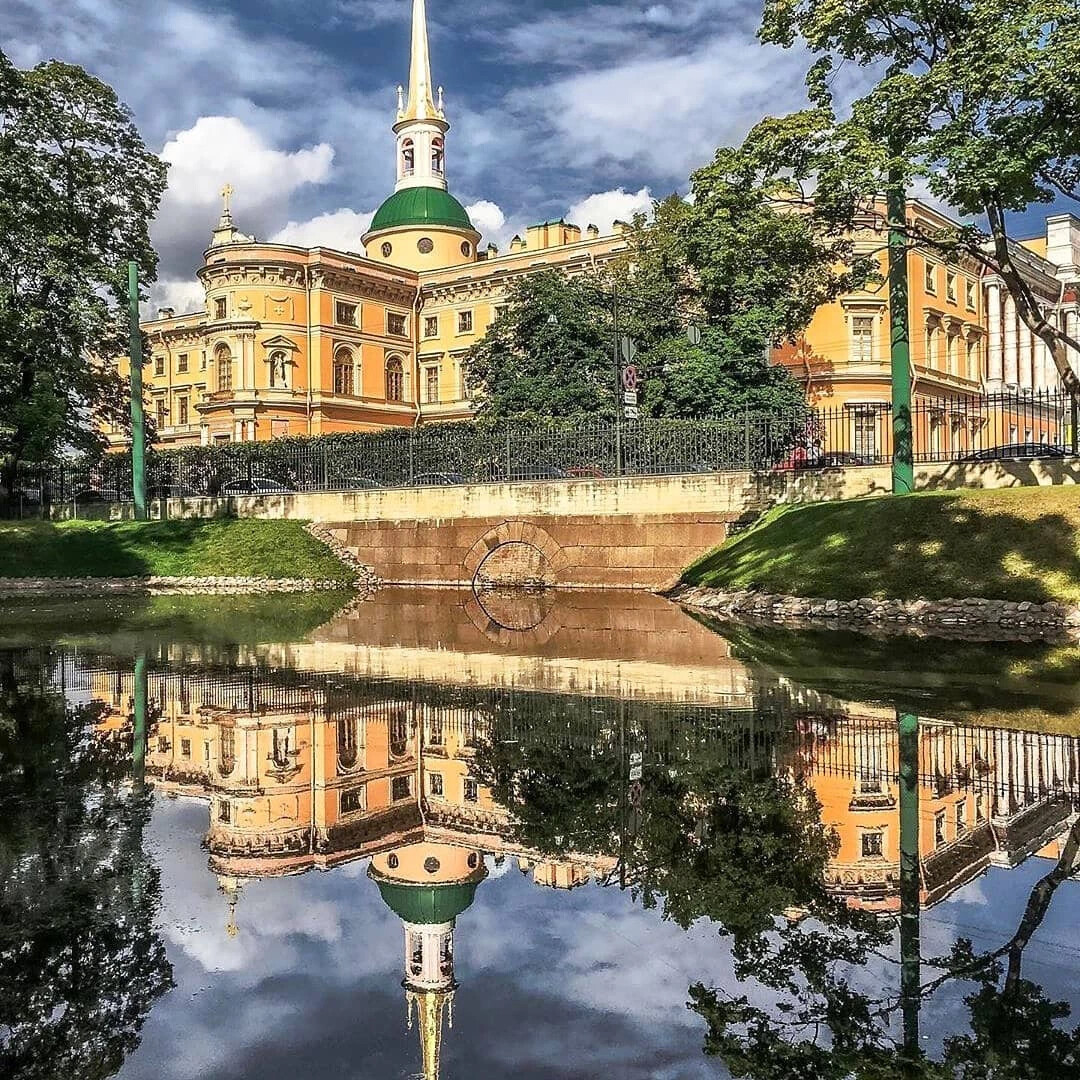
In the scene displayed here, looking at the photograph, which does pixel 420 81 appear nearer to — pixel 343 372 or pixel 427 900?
pixel 343 372

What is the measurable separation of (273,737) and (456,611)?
11.9m

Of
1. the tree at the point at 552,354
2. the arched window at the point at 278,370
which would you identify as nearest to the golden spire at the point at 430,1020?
the tree at the point at 552,354

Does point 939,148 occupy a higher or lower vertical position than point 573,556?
higher

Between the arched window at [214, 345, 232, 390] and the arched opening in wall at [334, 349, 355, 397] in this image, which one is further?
the arched opening in wall at [334, 349, 355, 397]

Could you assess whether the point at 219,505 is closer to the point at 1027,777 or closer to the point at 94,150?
the point at 94,150

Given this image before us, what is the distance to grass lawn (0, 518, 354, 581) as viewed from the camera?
2789 centimetres

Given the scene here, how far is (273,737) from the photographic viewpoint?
777 cm

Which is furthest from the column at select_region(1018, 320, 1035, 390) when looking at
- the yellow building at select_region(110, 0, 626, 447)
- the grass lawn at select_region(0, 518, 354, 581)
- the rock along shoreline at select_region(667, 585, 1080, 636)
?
the rock along shoreline at select_region(667, 585, 1080, 636)

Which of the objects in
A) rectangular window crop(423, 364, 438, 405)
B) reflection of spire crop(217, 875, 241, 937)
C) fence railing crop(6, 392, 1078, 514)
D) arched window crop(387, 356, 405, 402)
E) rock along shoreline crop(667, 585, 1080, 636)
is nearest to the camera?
reflection of spire crop(217, 875, 241, 937)

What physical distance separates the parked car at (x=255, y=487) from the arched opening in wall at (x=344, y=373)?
29864mm

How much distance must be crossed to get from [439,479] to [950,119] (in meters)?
15.8

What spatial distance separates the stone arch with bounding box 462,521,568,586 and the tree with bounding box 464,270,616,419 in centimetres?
1137

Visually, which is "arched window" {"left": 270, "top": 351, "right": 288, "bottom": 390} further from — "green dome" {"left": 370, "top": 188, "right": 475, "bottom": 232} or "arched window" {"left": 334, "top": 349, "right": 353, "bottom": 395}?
"green dome" {"left": 370, "top": 188, "right": 475, "bottom": 232}

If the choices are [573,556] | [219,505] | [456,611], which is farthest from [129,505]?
[456,611]
